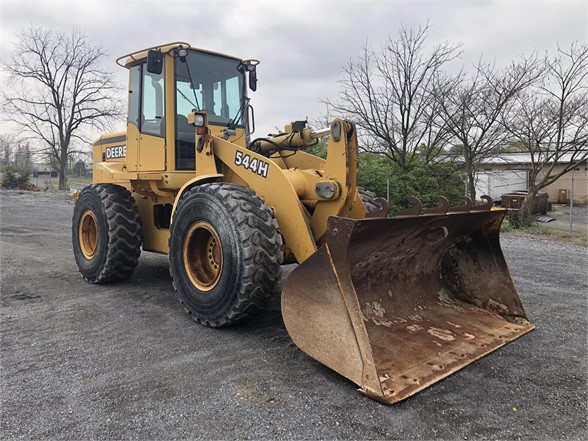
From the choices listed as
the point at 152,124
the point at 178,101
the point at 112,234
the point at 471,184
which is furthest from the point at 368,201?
the point at 471,184

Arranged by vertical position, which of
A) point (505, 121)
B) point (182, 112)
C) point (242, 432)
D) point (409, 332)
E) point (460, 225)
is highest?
point (505, 121)

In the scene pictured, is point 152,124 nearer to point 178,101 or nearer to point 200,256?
point 178,101

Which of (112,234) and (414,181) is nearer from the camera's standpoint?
(112,234)

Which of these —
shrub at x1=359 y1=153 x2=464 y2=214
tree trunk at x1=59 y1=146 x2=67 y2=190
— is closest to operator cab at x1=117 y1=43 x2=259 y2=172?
shrub at x1=359 y1=153 x2=464 y2=214

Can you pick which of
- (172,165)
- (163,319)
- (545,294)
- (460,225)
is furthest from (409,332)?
(172,165)

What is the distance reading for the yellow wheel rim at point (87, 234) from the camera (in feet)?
19.6

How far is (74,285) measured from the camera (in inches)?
222

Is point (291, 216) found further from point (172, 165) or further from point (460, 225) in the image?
point (172, 165)

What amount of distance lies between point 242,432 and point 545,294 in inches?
169

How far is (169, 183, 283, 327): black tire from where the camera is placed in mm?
3518

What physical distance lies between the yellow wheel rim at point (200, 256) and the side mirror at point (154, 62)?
1.73 metres

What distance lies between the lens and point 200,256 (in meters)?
4.25

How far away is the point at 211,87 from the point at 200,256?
2.14 m

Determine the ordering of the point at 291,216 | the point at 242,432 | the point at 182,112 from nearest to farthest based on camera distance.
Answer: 1. the point at 242,432
2. the point at 291,216
3. the point at 182,112
